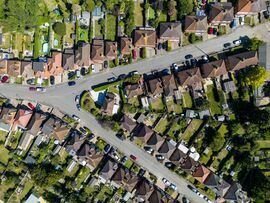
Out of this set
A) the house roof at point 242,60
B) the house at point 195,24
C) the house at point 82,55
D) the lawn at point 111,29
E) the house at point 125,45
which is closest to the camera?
the house roof at point 242,60

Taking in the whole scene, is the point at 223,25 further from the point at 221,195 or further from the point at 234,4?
the point at 221,195

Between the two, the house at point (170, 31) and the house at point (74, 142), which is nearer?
the house at point (170, 31)

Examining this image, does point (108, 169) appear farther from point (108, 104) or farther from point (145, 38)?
point (145, 38)

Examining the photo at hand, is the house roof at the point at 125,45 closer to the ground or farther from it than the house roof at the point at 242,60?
farther from it

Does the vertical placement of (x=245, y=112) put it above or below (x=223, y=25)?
below

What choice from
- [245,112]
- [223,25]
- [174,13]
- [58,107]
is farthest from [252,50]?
[58,107]

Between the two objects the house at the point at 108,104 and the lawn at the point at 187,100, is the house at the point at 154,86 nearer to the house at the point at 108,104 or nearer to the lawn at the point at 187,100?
the lawn at the point at 187,100

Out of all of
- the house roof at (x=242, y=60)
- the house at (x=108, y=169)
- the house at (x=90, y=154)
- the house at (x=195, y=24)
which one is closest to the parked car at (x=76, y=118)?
the house at (x=90, y=154)

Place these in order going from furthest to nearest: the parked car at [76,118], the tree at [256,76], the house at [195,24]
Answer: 1. the parked car at [76,118]
2. the house at [195,24]
3. the tree at [256,76]
